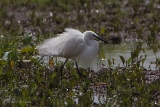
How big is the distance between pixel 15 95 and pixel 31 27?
651 cm

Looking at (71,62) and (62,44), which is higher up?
(62,44)

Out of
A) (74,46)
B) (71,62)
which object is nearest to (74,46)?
(74,46)

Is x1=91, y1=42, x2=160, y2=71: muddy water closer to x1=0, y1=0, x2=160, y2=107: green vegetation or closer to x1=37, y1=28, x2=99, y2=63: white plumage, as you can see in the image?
x1=0, y1=0, x2=160, y2=107: green vegetation

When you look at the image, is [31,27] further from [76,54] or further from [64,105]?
[64,105]

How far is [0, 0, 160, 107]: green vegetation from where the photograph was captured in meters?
7.29

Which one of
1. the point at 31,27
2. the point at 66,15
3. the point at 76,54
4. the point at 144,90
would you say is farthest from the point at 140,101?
the point at 66,15

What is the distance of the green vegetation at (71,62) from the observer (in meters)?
7.29

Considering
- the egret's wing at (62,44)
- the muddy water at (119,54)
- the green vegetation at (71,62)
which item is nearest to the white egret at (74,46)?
the egret's wing at (62,44)

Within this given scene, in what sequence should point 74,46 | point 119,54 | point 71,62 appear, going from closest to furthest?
point 74,46, point 71,62, point 119,54

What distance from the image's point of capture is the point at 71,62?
387 inches

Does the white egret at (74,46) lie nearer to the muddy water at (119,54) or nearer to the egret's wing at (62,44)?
the egret's wing at (62,44)

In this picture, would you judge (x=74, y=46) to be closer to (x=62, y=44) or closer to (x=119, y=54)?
(x=62, y=44)

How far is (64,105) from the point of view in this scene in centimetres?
690

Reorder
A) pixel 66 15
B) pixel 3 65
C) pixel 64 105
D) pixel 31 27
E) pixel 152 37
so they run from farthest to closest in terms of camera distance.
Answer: pixel 66 15 < pixel 31 27 < pixel 152 37 < pixel 3 65 < pixel 64 105
